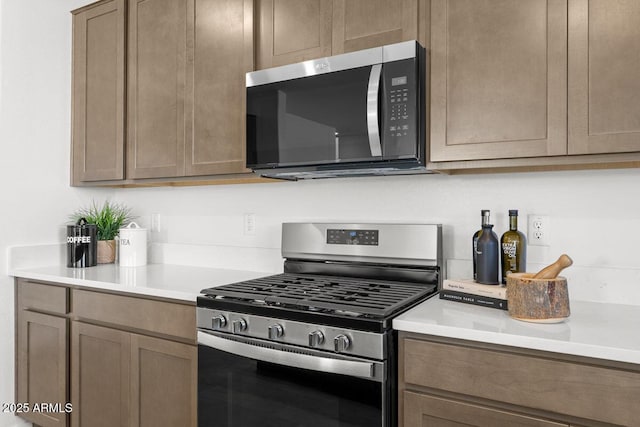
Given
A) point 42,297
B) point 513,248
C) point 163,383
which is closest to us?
point 513,248

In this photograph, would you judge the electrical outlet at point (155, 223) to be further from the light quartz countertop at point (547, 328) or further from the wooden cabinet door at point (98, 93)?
the light quartz countertop at point (547, 328)

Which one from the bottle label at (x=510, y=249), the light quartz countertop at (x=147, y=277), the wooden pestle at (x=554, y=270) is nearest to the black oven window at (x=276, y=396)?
the light quartz countertop at (x=147, y=277)

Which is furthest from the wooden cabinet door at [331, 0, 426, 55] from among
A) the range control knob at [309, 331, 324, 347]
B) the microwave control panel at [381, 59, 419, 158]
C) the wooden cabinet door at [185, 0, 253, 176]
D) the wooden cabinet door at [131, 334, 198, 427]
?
the wooden cabinet door at [131, 334, 198, 427]

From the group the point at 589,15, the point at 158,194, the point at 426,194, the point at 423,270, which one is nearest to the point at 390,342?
the point at 423,270

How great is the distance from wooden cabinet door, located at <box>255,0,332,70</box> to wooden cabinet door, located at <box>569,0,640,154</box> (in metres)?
0.89

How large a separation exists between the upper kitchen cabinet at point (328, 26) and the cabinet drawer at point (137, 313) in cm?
111

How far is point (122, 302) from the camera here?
194 centimetres

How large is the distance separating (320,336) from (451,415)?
0.43m

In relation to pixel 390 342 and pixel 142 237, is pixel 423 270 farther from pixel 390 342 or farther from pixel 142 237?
pixel 142 237

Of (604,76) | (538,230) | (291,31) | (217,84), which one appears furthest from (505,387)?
(217,84)

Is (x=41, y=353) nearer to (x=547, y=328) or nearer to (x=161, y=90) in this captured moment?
(x=161, y=90)

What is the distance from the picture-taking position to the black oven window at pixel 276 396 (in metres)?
1.33

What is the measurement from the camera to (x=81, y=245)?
96.7 inches

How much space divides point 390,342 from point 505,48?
3.38 feet
